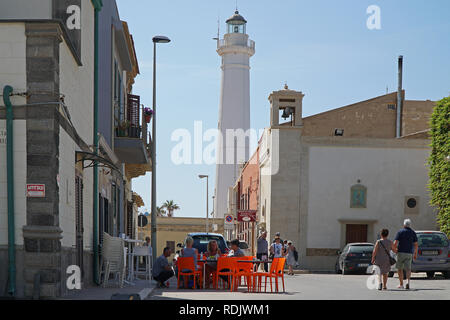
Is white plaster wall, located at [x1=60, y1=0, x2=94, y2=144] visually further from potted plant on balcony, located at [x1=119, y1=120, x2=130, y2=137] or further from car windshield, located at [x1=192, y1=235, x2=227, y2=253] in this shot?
car windshield, located at [x1=192, y1=235, x2=227, y2=253]

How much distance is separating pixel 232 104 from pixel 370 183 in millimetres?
30098

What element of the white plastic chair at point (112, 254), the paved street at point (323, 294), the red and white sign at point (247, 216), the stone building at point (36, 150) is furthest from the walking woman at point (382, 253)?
the red and white sign at point (247, 216)

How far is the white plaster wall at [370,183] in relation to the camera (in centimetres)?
4209

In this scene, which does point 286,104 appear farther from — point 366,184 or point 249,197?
point 249,197

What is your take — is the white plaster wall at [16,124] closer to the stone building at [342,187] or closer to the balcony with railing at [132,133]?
the balcony with railing at [132,133]

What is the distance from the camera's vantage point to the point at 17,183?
42.0 ft

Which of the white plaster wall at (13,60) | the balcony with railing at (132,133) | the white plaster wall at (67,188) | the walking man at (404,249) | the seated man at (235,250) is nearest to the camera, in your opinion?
the white plaster wall at (13,60)

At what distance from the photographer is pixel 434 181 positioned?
36.8m

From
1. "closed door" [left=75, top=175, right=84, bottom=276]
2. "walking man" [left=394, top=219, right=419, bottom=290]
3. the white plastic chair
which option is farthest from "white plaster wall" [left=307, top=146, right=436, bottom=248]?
"closed door" [left=75, top=175, right=84, bottom=276]

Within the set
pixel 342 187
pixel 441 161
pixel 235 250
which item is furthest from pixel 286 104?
pixel 235 250

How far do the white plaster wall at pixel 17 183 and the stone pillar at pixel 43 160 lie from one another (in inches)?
4.7
